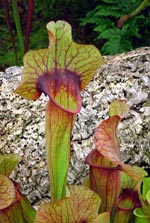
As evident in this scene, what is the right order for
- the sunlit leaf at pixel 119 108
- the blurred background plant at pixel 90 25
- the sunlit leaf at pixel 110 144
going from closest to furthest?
the sunlit leaf at pixel 110 144, the sunlit leaf at pixel 119 108, the blurred background plant at pixel 90 25

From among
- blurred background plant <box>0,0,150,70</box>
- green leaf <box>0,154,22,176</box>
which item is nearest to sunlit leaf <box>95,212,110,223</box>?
green leaf <box>0,154,22,176</box>

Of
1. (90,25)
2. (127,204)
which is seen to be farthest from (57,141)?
(90,25)

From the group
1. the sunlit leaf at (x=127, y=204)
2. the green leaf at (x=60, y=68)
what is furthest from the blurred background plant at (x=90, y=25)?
the green leaf at (x=60, y=68)

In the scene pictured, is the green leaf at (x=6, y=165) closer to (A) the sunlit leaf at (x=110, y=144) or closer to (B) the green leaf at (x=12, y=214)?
(B) the green leaf at (x=12, y=214)

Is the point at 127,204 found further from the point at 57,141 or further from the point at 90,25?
the point at 90,25

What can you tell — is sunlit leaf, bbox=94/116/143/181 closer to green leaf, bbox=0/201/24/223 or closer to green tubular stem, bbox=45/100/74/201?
green tubular stem, bbox=45/100/74/201

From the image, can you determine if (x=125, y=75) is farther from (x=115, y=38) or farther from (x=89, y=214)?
(x=115, y=38)

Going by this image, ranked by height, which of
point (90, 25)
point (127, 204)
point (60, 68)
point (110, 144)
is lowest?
point (127, 204)
